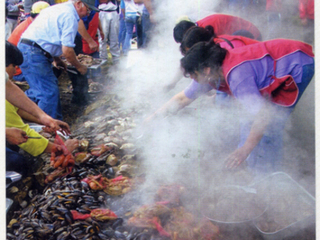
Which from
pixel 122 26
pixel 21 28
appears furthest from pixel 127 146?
pixel 122 26

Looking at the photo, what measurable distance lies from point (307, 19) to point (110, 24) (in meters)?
5.19

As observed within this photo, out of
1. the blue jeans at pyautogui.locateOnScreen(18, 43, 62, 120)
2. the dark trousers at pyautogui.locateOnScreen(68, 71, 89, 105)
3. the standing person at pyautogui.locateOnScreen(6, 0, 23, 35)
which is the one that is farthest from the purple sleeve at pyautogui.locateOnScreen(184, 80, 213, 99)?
the standing person at pyautogui.locateOnScreen(6, 0, 23, 35)

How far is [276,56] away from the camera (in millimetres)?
2369

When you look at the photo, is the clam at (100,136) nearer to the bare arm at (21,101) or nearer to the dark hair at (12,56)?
the bare arm at (21,101)

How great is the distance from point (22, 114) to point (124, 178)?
165 centimetres

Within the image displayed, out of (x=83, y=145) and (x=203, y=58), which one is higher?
(x=203, y=58)

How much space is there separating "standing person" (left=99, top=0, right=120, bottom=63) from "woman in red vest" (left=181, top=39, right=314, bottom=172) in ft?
17.9

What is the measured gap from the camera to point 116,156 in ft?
9.72

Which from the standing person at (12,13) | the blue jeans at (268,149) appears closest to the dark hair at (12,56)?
the blue jeans at (268,149)

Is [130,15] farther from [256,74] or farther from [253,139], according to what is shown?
[253,139]

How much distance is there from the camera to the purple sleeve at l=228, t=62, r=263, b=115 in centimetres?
218

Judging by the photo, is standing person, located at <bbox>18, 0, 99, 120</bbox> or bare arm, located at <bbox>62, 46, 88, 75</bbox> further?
bare arm, located at <bbox>62, 46, 88, 75</bbox>

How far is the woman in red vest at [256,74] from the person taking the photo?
2195 millimetres

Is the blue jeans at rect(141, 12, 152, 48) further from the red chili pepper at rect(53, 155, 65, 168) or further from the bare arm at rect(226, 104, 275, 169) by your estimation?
the bare arm at rect(226, 104, 275, 169)
